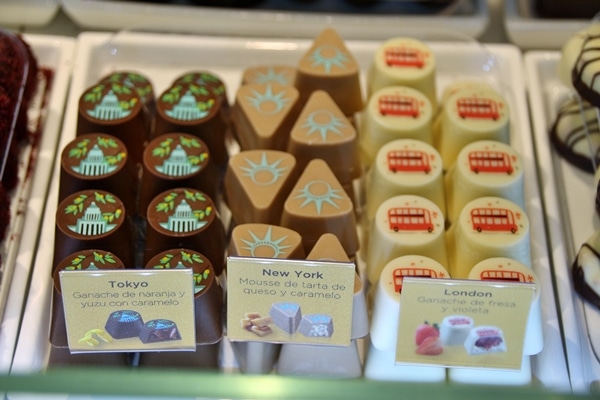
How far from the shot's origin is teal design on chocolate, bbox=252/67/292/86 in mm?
1757

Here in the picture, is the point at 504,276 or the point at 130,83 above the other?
the point at 130,83

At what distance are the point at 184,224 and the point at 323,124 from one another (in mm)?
348

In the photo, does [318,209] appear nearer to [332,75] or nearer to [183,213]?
[183,213]

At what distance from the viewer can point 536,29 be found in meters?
1.93

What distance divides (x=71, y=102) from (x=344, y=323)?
86 centimetres

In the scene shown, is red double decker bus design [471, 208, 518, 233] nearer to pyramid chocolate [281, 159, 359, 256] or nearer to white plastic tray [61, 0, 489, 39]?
Answer: pyramid chocolate [281, 159, 359, 256]

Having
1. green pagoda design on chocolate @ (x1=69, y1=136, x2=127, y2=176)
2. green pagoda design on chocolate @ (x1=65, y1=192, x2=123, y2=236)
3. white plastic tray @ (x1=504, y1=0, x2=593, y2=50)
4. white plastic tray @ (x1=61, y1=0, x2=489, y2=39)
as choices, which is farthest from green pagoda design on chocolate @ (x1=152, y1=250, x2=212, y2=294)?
white plastic tray @ (x1=504, y1=0, x2=593, y2=50)

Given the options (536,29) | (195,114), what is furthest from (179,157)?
(536,29)

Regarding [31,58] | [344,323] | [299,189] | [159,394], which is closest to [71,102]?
[31,58]

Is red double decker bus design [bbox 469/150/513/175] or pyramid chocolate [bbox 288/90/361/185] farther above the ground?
pyramid chocolate [bbox 288/90/361/185]

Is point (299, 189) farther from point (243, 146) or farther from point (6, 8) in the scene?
point (6, 8)

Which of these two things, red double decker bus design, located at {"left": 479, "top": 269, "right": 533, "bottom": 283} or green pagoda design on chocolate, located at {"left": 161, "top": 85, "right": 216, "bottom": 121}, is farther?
green pagoda design on chocolate, located at {"left": 161, "top": 85, "right": 216, "bottom": 121}

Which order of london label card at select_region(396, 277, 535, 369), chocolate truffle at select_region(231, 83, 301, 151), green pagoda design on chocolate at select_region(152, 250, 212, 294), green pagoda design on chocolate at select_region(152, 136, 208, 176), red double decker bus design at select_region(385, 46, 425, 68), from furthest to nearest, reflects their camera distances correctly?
red double decker bus design at select_region(385, 46, 425, 68) → chocolate truffle at select_region(231, 83, 301, 151) → green pagoda design on chocolate at select_region(152, 136, 208, 176) → green pagoda design on chocolate at select_region(152, 250, 212, 294) → london label card at select_region(396, 277, 535, 369)

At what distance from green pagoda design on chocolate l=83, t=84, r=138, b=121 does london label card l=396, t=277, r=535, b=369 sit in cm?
72
